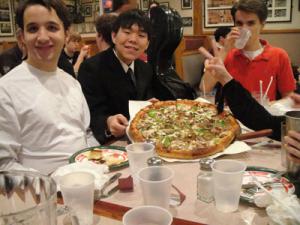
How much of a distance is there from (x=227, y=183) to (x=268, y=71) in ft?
6.13

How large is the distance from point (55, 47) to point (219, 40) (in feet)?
9.69

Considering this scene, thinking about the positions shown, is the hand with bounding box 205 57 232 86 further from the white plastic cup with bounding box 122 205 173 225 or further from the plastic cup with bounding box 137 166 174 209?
the white plastic cup with bounding box 122 205 173 225

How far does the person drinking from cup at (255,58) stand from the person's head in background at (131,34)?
68 cm

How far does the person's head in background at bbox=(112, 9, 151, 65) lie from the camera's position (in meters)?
1.93

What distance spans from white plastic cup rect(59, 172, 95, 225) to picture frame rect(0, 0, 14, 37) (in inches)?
256

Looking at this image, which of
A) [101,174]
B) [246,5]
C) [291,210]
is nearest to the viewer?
[291,210]

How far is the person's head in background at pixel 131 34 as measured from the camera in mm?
1935

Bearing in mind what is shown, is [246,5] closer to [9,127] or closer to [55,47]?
[55,47]

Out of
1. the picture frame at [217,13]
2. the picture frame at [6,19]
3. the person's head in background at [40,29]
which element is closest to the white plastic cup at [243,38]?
the person's head in background at [40,29]

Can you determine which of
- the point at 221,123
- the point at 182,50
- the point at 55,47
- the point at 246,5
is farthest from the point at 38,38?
the point at 182,50

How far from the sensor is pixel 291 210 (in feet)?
2.49

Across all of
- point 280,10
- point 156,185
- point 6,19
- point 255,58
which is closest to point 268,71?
point 255,58

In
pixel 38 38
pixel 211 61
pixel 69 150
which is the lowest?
pixel 69 150

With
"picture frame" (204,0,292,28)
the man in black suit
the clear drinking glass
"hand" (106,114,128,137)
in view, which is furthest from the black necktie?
"picture frame" (204,0,292,28)
